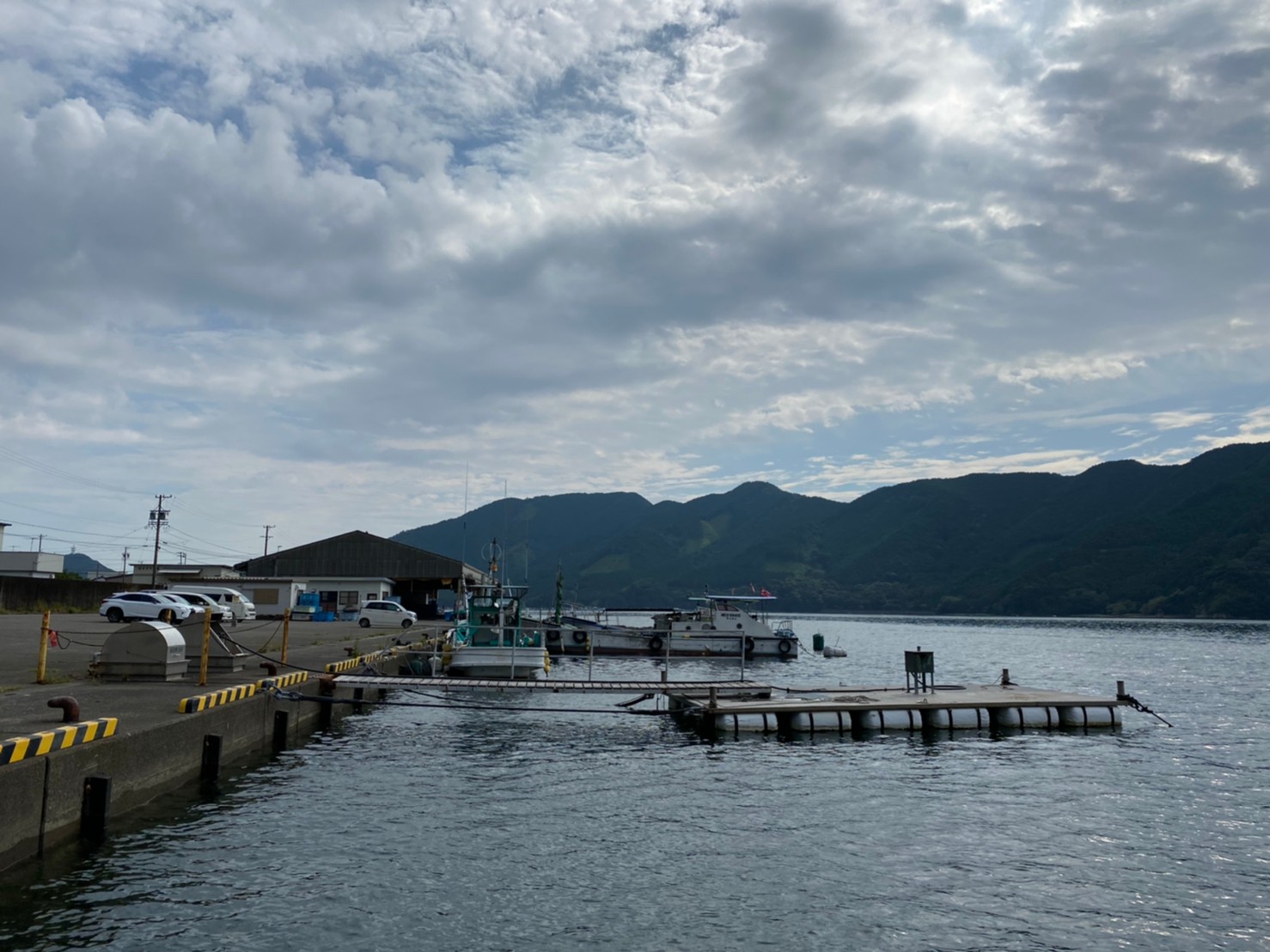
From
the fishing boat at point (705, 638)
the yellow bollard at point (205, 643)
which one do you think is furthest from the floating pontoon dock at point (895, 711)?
the fishing boat at point (705, 638)

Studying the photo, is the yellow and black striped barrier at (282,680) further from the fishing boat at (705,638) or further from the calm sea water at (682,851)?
the fishing boat at (705,638)

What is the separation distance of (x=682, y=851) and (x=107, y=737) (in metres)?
8.77

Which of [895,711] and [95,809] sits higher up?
[95,809]

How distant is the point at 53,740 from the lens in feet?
39.7

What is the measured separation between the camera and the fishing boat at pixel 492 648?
37.6 m

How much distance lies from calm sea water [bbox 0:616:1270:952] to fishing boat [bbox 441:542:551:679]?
12.1 m

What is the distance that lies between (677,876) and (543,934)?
2803 millimetres

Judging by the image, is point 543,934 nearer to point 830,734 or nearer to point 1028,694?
point 830,734

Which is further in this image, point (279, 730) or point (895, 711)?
point (895, 711)

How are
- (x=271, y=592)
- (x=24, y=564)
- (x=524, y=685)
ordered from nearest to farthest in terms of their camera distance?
(x=524, y=685) → (x=271, y=592) → (x=24, y=564)

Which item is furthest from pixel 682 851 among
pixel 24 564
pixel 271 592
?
pixel 24 564

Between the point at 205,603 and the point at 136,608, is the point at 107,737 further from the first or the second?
the point at 205,603

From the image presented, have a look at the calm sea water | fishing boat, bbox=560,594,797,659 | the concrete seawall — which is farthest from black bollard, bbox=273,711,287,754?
fishing boat, bbox=560,594,797,659

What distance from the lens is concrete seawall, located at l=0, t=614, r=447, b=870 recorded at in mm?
11211
